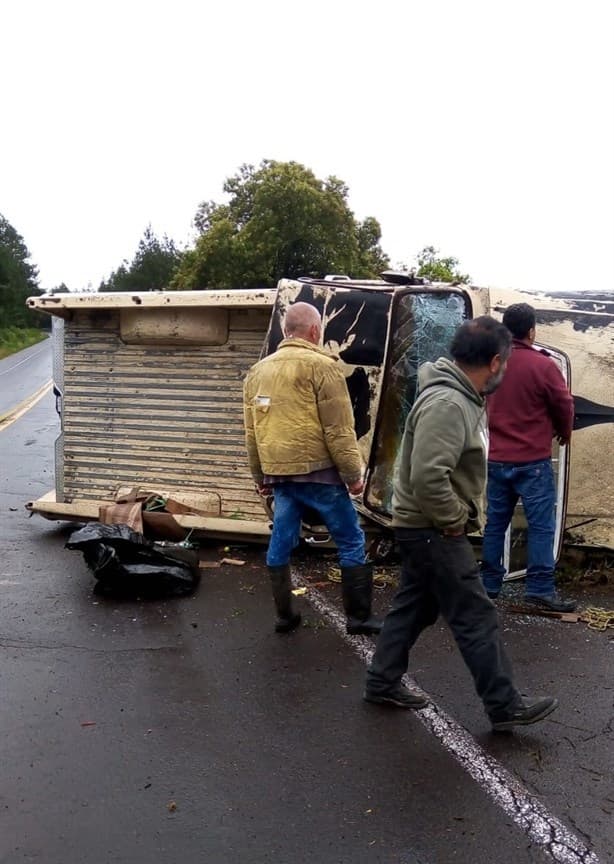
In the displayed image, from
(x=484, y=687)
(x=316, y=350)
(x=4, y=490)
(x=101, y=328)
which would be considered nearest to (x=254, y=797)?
(x=484, y=687)

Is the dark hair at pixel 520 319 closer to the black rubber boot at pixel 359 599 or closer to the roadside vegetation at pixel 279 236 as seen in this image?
the black rubber boot at pixel 359 599

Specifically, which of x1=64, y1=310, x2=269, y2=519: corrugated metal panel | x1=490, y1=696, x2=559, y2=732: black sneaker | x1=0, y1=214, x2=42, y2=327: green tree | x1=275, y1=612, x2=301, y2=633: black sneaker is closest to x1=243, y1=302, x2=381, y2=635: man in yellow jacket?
x1=275, y1=612, x2=301, y2=633: black sneaker

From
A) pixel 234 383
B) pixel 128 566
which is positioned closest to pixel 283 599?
pixel 128 566

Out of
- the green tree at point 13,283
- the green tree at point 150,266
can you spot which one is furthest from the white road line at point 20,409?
the green tree at point 150,266

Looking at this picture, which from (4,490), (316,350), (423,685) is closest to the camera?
(423,685)

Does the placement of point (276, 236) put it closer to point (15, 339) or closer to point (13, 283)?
point (15, 339)

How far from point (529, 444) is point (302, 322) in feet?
5.30

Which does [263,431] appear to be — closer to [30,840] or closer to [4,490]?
[30,840]

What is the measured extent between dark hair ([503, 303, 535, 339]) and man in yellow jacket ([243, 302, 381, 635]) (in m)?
1.15

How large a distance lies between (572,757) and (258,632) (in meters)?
2.04

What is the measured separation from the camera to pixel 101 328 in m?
7.36

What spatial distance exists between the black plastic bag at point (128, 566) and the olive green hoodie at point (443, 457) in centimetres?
237

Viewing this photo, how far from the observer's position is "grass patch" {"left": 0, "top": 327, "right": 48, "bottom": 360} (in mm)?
47134

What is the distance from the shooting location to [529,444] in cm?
509
